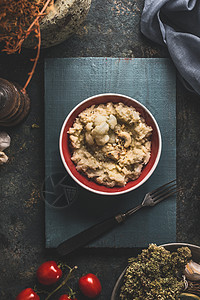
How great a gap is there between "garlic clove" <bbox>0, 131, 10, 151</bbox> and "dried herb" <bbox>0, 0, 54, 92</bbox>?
1.51ft

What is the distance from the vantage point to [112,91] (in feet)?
5.76

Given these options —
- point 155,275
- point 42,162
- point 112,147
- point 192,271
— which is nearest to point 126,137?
point 112,147

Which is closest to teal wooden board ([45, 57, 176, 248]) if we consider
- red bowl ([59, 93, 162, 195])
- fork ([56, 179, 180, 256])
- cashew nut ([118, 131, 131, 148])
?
fork ([56, 179, 180, 256])

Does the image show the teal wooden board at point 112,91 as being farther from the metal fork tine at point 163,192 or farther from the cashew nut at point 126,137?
the cashew nut at point 126,137

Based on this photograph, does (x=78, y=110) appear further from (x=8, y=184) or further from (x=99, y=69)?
(x=8, y=184)

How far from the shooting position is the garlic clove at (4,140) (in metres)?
1.78

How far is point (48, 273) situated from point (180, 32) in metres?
1.40

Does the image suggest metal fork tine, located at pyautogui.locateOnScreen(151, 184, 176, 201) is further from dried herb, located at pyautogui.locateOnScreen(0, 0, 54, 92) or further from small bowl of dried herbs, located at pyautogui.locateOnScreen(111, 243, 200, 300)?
dried herb, located at pyautogui.locateOnScreen(0, 0, 54, 92)

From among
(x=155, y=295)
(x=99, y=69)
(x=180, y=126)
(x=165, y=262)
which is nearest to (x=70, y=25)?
(x=99, y=69)

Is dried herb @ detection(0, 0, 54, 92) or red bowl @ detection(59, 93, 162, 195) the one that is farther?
red bowl @ detection(59, 93, 162, 195)

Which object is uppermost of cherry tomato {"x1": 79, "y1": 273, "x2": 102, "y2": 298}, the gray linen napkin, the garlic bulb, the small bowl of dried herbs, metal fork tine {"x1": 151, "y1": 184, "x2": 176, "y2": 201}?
the gray linen napkin

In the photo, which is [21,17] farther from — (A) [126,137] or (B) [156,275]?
(B) [156,275]

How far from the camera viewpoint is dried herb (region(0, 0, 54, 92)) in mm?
1357

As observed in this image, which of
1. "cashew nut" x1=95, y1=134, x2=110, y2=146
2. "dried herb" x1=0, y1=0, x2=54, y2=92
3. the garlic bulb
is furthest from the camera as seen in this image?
the garlic bulb
